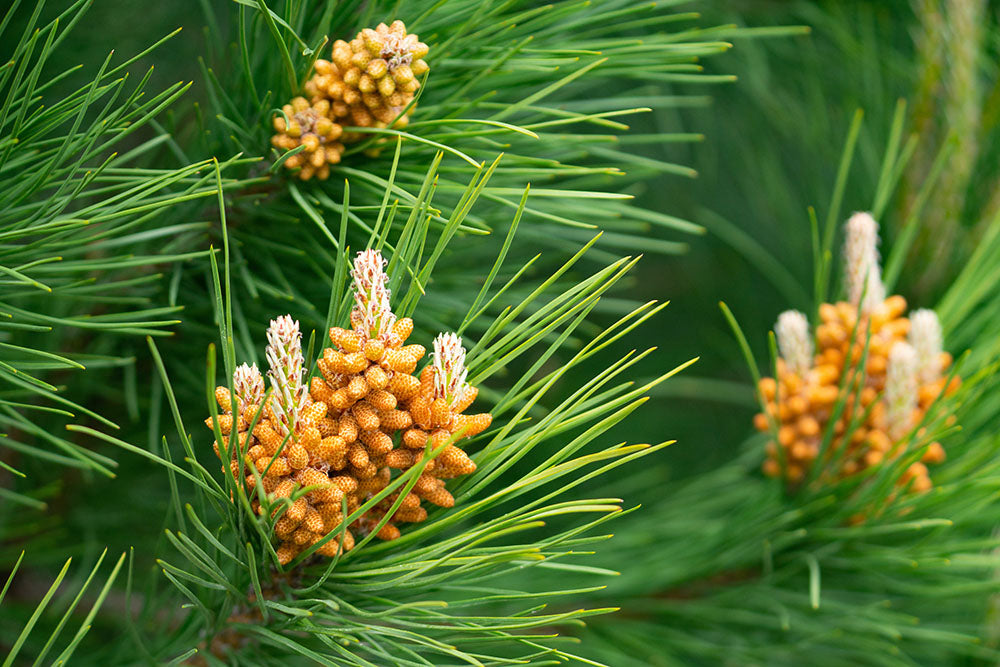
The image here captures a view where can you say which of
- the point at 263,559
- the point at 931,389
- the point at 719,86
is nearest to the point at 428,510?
the point at 263,559

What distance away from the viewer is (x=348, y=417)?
1.11 ft

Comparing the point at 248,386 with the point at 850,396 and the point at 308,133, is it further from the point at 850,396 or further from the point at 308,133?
the point at 850,396

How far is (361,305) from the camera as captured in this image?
0.33 metres

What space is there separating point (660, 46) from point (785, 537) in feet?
0.99

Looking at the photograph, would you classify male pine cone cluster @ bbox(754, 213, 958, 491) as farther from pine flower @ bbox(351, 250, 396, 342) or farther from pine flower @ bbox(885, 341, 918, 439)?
pine flower @ bbox(351, 250, 396, 342)

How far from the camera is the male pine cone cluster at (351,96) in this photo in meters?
0.39

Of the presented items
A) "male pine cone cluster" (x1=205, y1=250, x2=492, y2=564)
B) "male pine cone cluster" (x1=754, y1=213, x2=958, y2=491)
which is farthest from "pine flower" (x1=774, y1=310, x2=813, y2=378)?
"male pine cone cluster" (x1=205, y1=250, x2=492, y2=564)

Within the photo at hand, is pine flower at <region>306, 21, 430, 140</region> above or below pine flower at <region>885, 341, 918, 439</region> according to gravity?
above

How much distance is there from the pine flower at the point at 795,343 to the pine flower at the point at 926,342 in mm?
61

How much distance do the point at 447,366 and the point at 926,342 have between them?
0.33 meters

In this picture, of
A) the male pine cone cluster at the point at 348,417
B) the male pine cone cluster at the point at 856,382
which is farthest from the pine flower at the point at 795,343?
the male pine cone cluster at the point at 348,417

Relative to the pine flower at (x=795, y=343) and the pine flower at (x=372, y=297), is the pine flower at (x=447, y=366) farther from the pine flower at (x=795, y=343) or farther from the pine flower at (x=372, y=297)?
the pine flower at (x=795, y=343)

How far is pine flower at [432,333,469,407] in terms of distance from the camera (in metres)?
0.33

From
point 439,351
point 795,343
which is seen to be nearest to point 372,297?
point 439,351
